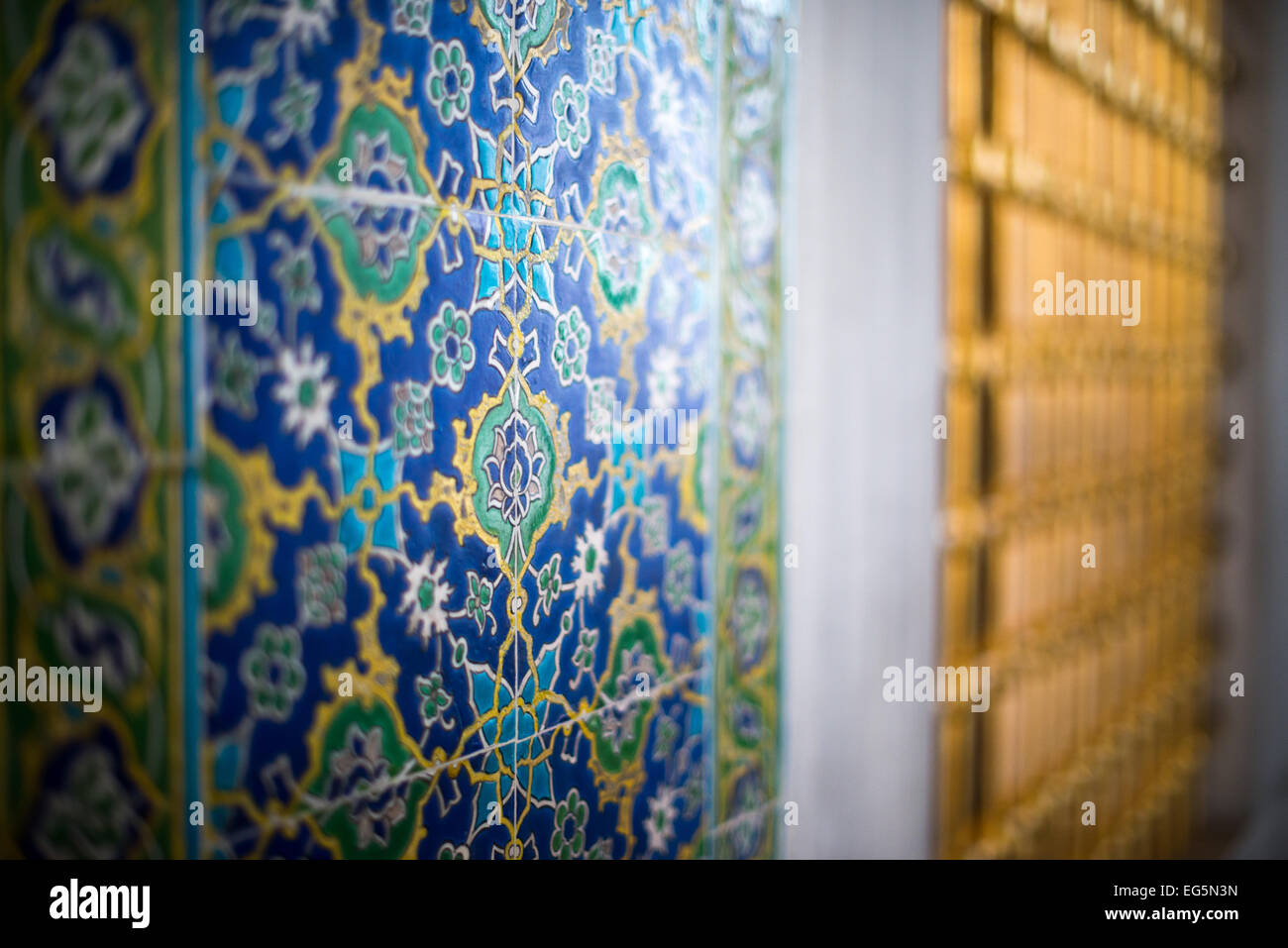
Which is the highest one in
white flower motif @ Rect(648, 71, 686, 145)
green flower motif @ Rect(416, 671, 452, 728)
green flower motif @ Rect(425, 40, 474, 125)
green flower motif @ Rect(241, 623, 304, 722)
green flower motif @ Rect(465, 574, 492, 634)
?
white flower motif @ Rect(648, 71, 686, 145)

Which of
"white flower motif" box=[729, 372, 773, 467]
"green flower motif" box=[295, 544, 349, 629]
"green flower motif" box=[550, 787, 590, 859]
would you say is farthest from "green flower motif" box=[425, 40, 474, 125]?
"green flower motif" box=[550, 787, 590, 859]

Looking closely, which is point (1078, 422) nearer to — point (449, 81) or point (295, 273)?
point (449, 81)

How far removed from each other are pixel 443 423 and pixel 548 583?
203 millimetres

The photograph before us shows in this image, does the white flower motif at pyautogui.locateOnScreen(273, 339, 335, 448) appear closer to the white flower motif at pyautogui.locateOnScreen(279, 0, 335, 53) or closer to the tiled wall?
the tiled wall

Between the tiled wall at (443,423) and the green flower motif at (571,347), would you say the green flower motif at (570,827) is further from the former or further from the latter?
the green flower motif at (571,347)

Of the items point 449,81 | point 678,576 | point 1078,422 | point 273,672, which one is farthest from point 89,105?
point 1078,422

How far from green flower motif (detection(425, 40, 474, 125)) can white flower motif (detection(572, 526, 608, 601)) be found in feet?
1.34

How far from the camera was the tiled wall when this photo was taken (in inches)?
27.1

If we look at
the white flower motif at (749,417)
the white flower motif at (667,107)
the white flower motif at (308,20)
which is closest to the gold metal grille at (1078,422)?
the white flower motif at (749,417)

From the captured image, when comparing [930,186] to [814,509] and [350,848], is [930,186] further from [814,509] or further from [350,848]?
[350,848]

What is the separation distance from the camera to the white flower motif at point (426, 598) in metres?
→ 0.84

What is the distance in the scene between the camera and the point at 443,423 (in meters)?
0.86

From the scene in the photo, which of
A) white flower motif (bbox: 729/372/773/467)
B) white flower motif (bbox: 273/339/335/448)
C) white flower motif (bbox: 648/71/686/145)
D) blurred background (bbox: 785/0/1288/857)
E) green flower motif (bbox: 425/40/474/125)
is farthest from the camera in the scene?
blurred background (bbox: 785/0/1288/857)

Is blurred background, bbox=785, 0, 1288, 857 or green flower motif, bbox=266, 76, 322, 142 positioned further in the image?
blurred background, bbox=785, 0, 1288, 857
